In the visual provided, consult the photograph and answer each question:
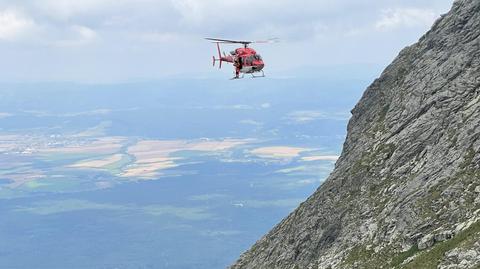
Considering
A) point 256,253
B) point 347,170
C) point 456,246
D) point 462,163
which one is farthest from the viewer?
point 256,253

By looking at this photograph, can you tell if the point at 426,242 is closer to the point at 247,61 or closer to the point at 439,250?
the point at 439,250

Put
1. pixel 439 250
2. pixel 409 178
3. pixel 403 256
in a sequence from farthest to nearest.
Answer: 1. pixel 409 178
2. pixel 403 256
3. pixel 439 250

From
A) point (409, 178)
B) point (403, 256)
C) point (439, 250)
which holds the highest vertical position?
point (409, 178)

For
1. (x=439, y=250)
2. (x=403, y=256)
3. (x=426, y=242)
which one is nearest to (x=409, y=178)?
(x=426, y=242)

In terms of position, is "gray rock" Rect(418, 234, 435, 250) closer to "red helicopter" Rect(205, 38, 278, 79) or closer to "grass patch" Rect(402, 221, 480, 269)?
"grass patch" Rect(402, 221, 480, 269)

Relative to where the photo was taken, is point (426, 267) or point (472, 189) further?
point (472, 189)

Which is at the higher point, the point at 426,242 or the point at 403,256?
the point at 426,242

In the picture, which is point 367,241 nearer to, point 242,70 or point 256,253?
point 256,253

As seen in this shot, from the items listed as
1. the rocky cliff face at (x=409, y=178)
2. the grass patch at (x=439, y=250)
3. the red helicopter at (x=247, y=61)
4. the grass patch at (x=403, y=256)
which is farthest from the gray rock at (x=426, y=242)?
the red helicopter at (x=247, y=61)

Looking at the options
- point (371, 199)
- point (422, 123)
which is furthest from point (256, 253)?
point (422, 123)
